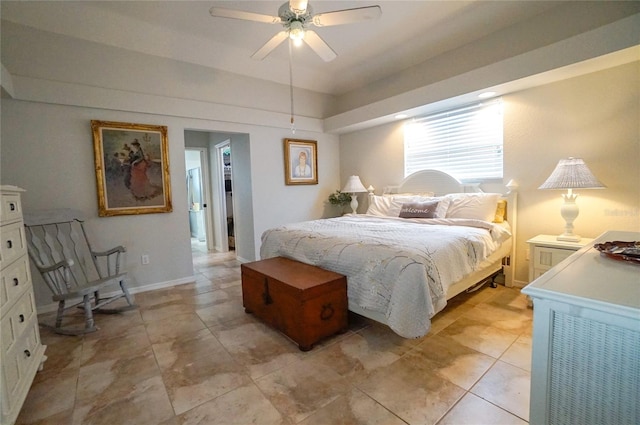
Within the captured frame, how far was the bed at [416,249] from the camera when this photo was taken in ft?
6.01

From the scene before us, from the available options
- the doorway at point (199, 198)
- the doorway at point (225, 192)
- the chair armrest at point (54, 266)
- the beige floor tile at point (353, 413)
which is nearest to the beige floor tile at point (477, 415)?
the beige floor tile at point (353, 413)

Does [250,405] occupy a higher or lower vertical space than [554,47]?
lower

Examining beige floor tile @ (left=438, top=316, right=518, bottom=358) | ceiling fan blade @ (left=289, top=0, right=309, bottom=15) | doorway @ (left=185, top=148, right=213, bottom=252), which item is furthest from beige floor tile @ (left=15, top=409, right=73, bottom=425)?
doorway @ (left=185, top=148, right=213, bottom=252)

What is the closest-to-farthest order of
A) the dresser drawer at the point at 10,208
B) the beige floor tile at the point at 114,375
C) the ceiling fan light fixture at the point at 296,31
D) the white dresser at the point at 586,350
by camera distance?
the white dresser at the point at 586,350
the dresser drawer at the point at 10,208
the beige floor tile at the point at 114,375
the ceiling fan light fixture at the point at 296,31

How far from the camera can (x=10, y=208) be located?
1688 mm

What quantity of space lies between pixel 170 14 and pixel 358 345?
11.7 ft

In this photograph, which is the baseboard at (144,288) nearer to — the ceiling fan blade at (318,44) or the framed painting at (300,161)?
the framed painting at (300,161)

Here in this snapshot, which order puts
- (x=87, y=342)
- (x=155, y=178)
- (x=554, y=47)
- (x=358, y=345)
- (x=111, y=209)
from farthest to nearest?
(x=155, y=178)
(x=111, y=209)
(x=554, y=47)
(x=87, y=342)
(x=358, y=345)

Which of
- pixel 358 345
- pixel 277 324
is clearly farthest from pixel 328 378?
pixel 277 324

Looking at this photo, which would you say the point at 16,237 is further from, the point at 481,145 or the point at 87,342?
the point at 481,145

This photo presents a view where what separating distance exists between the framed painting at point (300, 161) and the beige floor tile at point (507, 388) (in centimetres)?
357

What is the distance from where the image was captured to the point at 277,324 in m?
2.26

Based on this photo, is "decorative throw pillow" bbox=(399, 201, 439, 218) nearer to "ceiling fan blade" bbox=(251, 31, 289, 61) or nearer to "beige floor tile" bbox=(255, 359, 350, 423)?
"beige floor tile" bbox=(255, 359, 350, 423)

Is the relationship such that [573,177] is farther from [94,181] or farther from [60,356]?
[94,181]
